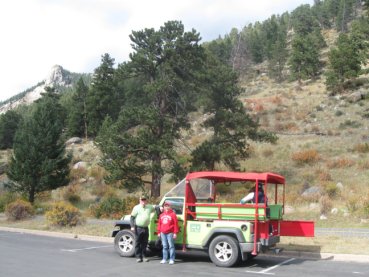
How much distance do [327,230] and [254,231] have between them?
698cm

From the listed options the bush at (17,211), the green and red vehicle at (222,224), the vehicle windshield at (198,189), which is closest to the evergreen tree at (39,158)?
the bush at (17,211)

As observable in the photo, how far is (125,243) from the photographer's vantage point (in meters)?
12.7

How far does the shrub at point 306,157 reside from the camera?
1373 inches

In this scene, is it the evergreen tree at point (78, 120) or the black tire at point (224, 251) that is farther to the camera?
the evergreen tree at point (78, 120)

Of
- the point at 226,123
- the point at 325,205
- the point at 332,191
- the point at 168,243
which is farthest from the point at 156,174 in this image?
the point at 168,243

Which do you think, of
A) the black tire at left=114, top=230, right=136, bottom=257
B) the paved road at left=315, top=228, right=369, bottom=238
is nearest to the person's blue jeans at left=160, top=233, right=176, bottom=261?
the black tire at left=114, top=230, right=136, bottom=257

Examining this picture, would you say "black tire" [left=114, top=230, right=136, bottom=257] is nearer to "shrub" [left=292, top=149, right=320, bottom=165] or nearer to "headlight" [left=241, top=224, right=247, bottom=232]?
"headlight" [left=241, top=224, right=247, bottom=232]

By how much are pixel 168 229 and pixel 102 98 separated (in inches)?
1888

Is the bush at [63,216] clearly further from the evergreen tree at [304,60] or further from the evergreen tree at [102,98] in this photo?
the evergreen tree at [304,60]

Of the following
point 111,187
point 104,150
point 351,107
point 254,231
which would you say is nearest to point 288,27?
point 351,107

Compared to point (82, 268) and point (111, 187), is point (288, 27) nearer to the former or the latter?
→ point (111, 187)

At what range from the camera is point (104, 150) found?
25.4m

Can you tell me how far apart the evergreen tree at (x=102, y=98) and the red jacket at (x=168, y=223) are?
46.3 m

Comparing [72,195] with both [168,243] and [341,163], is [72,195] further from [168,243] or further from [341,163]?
[168,243]
